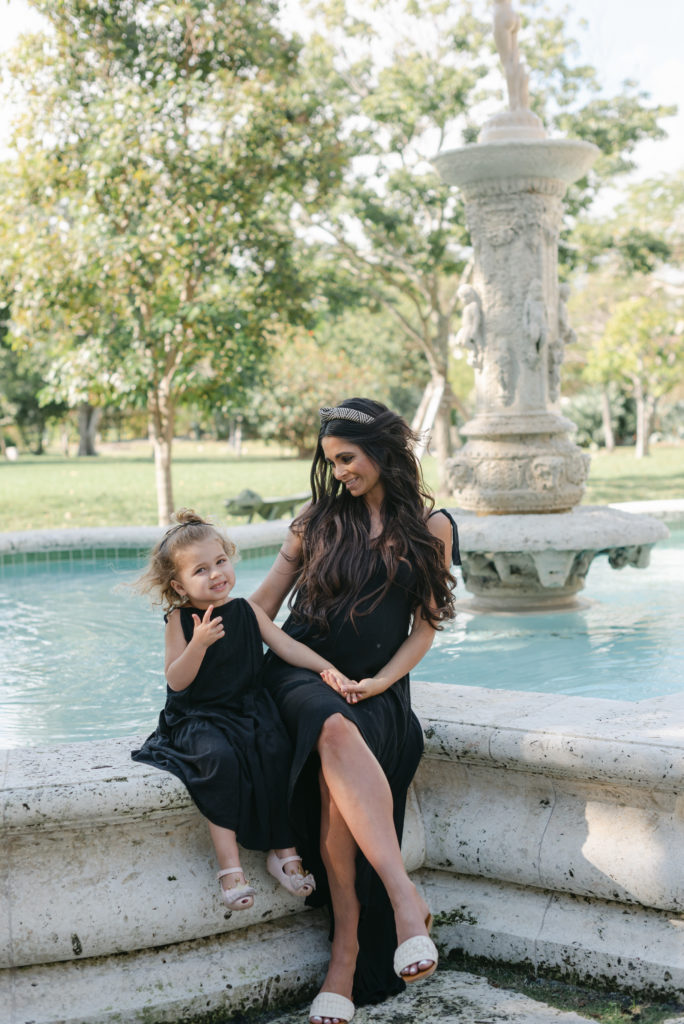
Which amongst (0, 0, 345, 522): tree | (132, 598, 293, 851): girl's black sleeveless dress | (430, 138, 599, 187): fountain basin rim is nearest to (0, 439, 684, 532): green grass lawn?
(0, 0, 345, 522): tree

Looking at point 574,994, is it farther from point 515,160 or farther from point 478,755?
point 515,160

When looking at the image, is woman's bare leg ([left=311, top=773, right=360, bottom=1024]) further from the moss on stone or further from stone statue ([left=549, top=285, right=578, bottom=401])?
stone statue ([left=549, top=285, right=578, bottom=401])

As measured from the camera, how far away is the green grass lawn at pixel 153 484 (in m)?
19.5

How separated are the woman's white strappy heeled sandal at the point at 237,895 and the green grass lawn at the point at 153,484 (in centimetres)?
1187

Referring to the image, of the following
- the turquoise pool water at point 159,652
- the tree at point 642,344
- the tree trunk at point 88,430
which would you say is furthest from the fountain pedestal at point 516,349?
the tree trunk at point 88,430

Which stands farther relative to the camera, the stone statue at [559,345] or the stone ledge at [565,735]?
the stone statue at [559,345]

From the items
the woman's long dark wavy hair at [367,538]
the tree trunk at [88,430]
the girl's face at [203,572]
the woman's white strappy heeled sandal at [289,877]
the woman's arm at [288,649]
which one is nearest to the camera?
the woman's white strappy heeled sandal at [289,877]

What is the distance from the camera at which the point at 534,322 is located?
7457 millimetres

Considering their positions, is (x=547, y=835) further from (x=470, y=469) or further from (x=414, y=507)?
(x=470, y=469)

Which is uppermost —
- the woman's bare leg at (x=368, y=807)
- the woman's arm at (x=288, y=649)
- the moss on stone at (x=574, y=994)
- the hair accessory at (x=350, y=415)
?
the hair accessory at (x=350, y=415)

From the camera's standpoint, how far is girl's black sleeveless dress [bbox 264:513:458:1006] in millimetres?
3014

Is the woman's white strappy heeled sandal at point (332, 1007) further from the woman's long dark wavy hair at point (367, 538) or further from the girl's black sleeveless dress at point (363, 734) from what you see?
the woman's long dark wavy hair at point (367, 538)

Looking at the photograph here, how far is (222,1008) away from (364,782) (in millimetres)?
713

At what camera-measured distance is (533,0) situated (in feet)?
58.5
